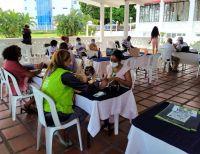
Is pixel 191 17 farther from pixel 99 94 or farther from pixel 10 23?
pixel 99 94

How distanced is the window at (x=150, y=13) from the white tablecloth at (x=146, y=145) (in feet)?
52.0

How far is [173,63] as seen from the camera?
6.16m

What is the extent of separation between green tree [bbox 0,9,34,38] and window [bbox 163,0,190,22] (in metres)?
10.8

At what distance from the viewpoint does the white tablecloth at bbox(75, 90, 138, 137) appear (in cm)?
194

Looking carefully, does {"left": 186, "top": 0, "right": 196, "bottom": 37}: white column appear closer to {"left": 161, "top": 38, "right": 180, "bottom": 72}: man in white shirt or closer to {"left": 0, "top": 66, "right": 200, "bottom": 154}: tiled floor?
{"left": 161, "top": 38, "right": 180, "bottom": 72}: man in white shirt

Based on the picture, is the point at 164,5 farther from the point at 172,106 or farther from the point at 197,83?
the point at 172,106

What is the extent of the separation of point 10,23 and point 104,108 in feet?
29.0

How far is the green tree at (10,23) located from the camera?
8.96 metres

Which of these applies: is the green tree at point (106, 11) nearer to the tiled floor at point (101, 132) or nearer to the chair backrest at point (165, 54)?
the chair backrest at point (165, 54)

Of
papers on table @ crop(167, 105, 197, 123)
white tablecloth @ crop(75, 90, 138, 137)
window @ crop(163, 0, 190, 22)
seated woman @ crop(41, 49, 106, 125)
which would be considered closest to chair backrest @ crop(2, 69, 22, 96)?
seated woman @ crop(41, 49, 106, 125)

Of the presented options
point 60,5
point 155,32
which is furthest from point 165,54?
point 60,5

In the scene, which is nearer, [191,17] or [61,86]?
[61,86]

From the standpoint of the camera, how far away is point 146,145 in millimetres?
1277

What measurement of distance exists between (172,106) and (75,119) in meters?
0.95
